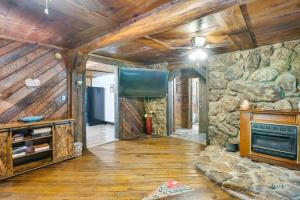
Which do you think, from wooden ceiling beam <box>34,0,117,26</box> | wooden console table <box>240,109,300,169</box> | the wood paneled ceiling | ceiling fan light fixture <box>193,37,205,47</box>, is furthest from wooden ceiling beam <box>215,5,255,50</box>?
wooden ceiling beam <box>34,0,117,26</box>

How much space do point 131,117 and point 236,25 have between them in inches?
148

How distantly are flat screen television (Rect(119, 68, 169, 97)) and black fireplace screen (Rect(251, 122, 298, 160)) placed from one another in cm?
273

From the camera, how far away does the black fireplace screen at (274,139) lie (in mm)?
2881

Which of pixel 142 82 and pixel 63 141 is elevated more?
pixel 142 82

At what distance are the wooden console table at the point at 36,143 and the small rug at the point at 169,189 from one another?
2045 millimetres

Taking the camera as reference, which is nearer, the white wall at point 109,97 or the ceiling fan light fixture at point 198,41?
the ceiling fan light fixture at point 198,41

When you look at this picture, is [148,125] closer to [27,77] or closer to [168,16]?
[27,77]

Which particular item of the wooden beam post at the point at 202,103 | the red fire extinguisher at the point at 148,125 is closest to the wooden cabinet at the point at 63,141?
the red fire extinguisher at the point at 148,125

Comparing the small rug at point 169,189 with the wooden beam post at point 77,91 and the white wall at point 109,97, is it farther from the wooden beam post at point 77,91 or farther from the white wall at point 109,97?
the white wall at point 109,97

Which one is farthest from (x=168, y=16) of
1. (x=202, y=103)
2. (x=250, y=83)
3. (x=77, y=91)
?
(x=202, y=103)

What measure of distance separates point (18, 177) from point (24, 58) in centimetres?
202

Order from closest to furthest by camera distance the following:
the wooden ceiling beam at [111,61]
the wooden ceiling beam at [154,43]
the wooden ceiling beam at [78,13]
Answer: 1. the wooden ceiling beam at [78,13]
2. the wooden ceiling beam at [154,43]
3. the wooden ceiling beam at [111,61]

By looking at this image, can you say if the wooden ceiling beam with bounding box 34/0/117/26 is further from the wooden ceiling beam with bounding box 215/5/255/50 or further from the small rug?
the small rug

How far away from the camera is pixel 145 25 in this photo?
2.24 meters
